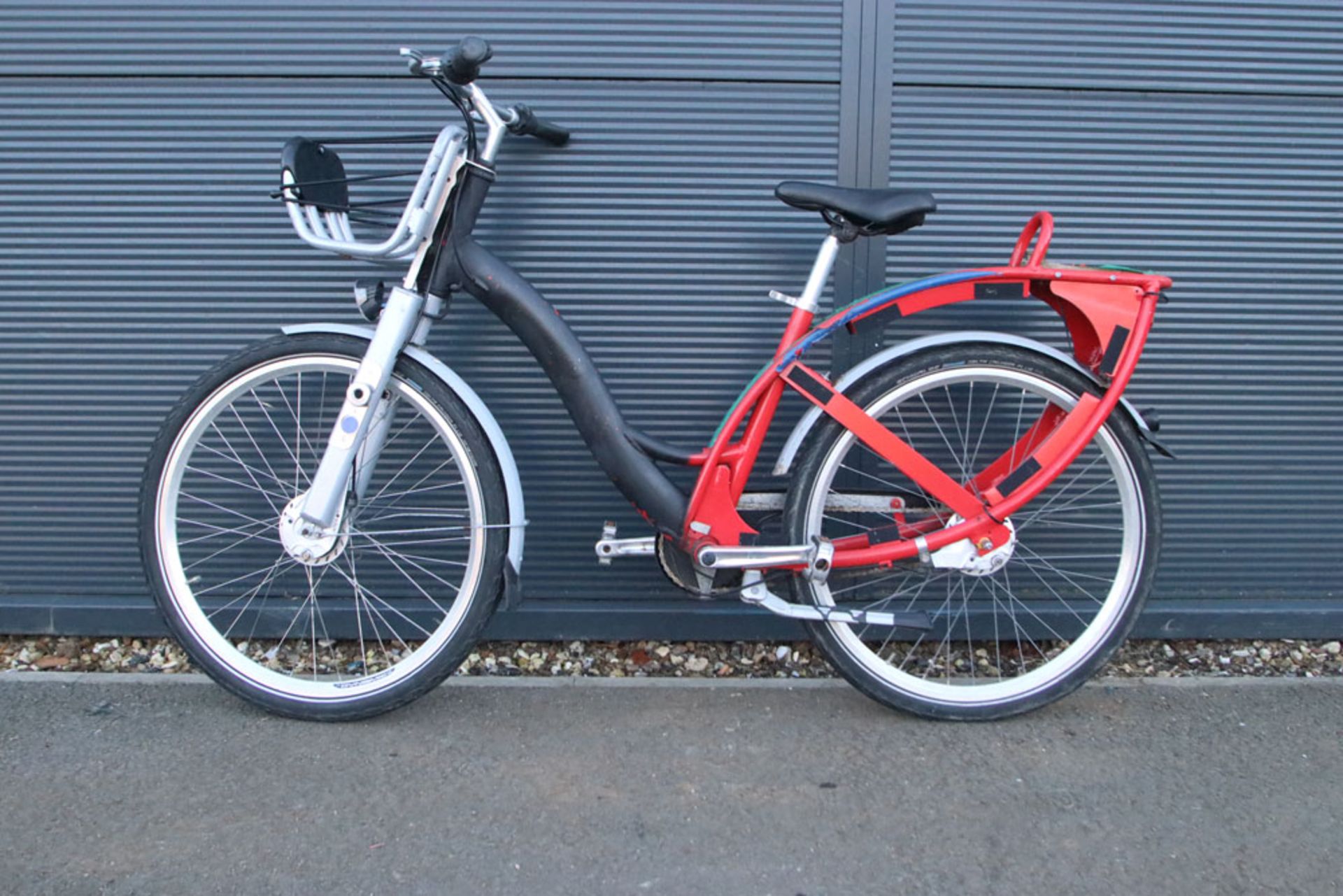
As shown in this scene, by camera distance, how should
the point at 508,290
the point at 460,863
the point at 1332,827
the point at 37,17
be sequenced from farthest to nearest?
the point at 37,17
the point at 508,290
the point at 1332,827
the point at 460,863

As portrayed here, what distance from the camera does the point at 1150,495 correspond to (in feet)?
8.70

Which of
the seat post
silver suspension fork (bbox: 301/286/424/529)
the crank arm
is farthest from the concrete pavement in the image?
the seat post

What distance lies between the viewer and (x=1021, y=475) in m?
2.59

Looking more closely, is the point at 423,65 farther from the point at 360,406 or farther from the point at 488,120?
the point at 360,406

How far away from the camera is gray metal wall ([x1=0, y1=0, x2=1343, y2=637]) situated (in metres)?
2.93

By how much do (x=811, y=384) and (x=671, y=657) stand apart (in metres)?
1.07

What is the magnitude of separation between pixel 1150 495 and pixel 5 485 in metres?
3.28

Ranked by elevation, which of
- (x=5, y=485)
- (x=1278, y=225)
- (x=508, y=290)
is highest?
(x=1278, y=225)

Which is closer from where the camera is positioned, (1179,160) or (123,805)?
(123,805)

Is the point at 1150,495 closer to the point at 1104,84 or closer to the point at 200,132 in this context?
the point at 1104,84

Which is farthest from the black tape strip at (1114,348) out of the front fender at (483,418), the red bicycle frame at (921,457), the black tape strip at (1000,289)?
the front fender at (483,418)

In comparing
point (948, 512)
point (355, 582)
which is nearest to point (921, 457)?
point (948, 512)

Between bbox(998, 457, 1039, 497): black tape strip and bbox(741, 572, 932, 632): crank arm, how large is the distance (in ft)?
1.28

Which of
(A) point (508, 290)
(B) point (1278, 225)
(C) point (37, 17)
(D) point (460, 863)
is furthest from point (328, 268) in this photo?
(B) point (1278, 225)
